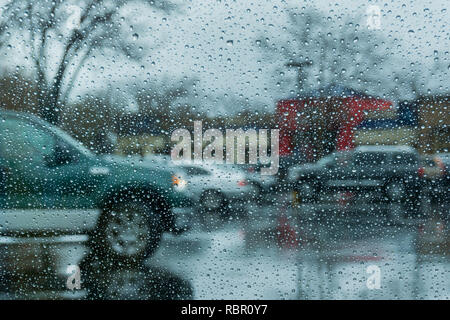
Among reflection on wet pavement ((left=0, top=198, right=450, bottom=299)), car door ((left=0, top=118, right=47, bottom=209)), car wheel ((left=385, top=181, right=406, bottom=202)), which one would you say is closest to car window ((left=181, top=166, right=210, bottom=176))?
reflection on wet pavement ((left=0, top=198, right=450, bottom=299))

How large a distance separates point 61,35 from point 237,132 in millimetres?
983

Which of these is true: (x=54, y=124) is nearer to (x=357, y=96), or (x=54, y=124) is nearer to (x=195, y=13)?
(x=195, y=13)

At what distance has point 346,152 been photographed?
1941 millimetres

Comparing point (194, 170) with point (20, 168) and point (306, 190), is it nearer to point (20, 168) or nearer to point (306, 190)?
point (306, 190)

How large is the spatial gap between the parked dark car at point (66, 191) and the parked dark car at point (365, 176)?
0.60 m

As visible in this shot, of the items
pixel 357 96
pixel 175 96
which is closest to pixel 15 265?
pixel 175 96

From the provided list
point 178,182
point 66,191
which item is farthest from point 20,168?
point 178,182

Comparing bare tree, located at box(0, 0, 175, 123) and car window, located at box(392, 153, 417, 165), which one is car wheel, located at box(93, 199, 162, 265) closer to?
bare tree, located at box(0, 0, 175, 123)

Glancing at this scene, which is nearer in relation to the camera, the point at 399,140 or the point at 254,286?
the point at 399,140

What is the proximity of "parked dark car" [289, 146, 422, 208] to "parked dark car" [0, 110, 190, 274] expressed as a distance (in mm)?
601

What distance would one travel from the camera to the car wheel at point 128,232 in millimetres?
2031

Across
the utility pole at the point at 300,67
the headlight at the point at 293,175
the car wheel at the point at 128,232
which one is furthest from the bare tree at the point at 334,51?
the car wheel at the point at 128,232

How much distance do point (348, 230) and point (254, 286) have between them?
56cm

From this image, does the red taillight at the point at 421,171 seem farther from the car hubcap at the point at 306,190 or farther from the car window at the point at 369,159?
the car hubcap at the point at 306,190
